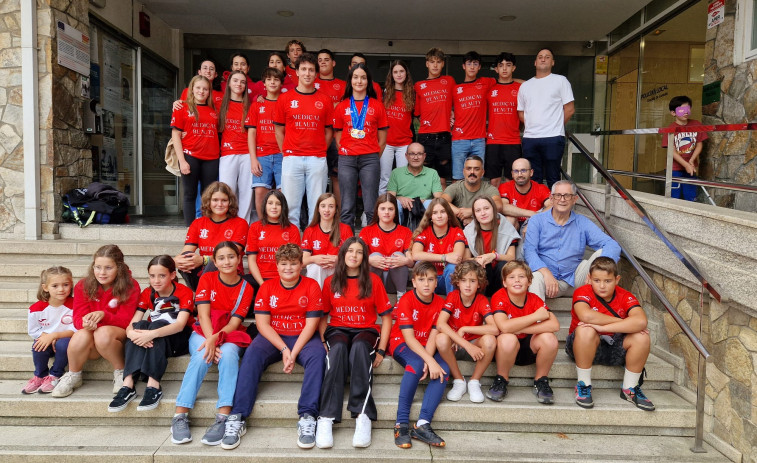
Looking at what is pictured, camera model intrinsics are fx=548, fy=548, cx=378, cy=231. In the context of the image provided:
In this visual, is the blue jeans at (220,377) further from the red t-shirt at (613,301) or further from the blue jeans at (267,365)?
the red t-shirt at (613,301)

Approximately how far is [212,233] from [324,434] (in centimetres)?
196

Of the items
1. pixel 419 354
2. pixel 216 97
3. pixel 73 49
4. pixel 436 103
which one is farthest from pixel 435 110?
pixel 73 49

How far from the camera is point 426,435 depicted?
129 inches

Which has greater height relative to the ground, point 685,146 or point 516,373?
point 685,146

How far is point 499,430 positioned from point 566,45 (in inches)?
302

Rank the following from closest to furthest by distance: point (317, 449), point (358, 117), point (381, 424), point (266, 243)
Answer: point (317, 449) → point (381, 424) → point (266, 243) → point (358, 117)

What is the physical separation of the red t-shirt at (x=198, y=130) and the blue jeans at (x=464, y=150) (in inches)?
97.4

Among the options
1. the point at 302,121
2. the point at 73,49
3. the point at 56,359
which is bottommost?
the point at 56,359

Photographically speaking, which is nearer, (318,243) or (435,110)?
(318,243)

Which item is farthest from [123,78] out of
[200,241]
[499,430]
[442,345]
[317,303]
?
[499,430]

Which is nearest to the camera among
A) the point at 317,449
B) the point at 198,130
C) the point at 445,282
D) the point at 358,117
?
the point at 317,449

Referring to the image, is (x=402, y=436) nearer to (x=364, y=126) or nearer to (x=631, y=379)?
(x=631, y=379)

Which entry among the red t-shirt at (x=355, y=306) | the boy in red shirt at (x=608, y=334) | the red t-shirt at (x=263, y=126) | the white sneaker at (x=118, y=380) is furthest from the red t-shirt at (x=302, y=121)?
the boy in red shirt at (x=608, y=334)

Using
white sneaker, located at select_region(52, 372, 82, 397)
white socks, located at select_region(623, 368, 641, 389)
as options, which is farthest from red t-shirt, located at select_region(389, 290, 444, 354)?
white sneaker, located at select_region(52, 372, 82, 397)
